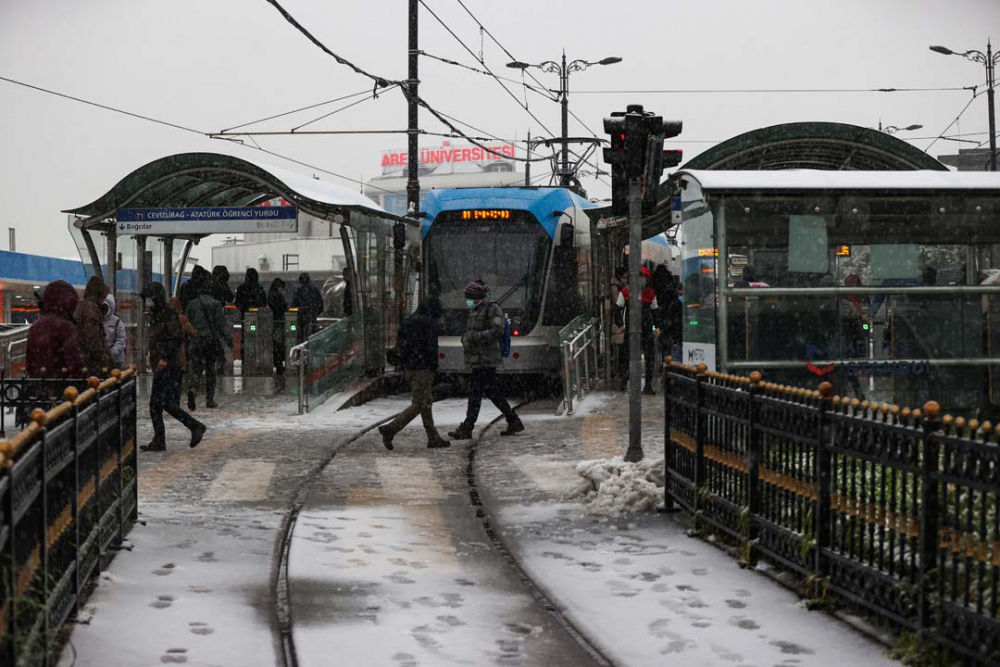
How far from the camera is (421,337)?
523 inches

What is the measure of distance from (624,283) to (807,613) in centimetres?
1289

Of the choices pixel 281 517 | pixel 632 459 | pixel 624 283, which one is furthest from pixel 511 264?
pixel 281 517

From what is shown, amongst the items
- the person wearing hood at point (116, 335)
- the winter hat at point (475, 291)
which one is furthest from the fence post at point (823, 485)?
the person wearing hood at point (116, 335)

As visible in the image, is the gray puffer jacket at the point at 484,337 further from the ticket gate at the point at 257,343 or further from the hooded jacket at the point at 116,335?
the ticket gate at the point at 257,343

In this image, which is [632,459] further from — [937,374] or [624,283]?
[624,283]

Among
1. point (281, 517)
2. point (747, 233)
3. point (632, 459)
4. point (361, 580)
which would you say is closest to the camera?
point (361, 580)

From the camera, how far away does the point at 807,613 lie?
6.32 meters

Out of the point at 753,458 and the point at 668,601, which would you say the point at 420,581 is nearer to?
the point at 668,601

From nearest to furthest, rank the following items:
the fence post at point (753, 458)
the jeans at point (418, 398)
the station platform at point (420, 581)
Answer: the station platform at point (420, 581) → the fence post at point (753, 458) → the jeans at point (418, 398)

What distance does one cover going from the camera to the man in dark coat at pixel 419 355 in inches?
523

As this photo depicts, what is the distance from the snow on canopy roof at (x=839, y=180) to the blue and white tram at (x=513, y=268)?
22.4 feet

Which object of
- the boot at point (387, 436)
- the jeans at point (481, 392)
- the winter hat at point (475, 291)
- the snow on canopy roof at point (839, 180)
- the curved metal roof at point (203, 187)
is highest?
the curved metal roof at point (203, 187)

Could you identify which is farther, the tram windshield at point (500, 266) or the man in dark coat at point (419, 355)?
the tram windshield at point (500, 266)

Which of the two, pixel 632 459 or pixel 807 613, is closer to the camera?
pixel 807 613
